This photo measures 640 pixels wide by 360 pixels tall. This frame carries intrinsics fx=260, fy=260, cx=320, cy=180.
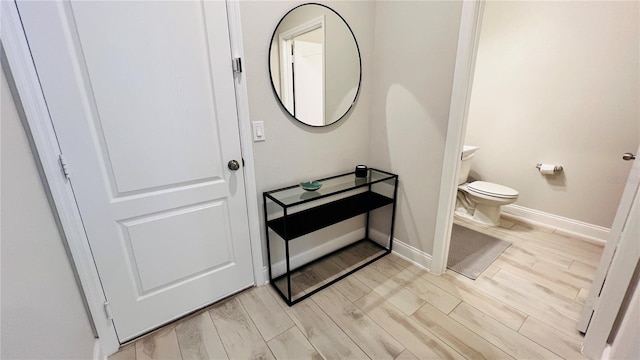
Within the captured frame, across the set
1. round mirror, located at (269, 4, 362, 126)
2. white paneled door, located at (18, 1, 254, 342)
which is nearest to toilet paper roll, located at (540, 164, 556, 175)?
round mirror, located at (269, 4, 362, 126)

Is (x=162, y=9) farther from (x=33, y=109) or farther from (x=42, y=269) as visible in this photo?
(x=42, y=269)

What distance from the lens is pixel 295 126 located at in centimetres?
179

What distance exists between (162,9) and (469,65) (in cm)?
167

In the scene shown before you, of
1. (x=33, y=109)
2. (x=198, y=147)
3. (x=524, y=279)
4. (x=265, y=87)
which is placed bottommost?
(x=524, y=279)

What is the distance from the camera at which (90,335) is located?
1281 mm

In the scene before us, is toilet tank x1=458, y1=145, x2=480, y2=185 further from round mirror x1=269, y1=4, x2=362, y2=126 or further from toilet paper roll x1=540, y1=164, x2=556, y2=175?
round mirror x1=269, y1=4, x2=362, y2=126

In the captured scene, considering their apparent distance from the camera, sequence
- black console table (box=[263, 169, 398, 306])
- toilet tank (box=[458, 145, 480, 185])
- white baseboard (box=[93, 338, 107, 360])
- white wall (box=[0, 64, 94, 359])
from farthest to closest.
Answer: toilet tank (box=[458, 145, 480, 185]) → black console table (box=[263, 169, 398, 306]) → white baseboard (box=[93, 338, 107, 360]) → white wall (box=[0, 64, 94, 359])

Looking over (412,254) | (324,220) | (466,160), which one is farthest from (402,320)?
(466,160)

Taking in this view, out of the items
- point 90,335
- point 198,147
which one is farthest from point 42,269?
point 198,147

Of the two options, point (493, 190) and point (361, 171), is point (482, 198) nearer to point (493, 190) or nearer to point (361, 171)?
point (493, 190)

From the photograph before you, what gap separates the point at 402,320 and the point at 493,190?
1812 millimetres

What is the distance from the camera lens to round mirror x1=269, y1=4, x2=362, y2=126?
1.63 metres

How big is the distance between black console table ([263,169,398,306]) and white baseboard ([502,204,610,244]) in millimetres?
1666

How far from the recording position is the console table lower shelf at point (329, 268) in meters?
1.86
